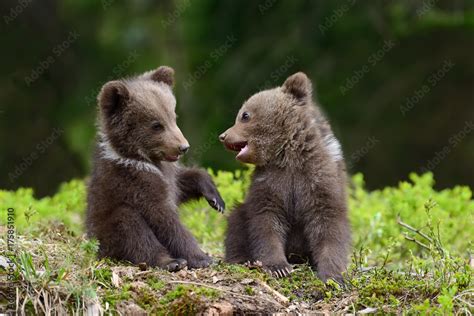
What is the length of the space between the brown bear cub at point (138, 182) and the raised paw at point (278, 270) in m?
0.47

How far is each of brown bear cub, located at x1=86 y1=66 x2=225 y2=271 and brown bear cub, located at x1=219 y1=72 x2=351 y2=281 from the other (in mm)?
423

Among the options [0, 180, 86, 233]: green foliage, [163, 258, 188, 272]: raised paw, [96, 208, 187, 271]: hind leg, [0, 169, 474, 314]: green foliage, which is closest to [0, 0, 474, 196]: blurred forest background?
[0, 180, 86, 233]: green foliage

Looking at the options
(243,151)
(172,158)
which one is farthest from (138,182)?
(243,151)

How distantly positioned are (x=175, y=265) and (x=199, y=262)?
251 millimetres

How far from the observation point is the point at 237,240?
720 cm

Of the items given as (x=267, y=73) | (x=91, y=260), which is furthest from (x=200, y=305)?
(x=267, y=73)

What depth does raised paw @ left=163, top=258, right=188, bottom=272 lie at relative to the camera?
6668 millimetres

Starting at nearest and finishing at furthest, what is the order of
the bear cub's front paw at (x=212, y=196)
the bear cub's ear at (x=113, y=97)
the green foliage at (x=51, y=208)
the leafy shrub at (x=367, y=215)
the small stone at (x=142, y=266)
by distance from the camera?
the small stone at (x=142, y=266), the bear cub's ear at (x=113, y=97), the bear cub's front paw at (x=212, y=196), the green foliage at (x=51, y=208), the leafy shrub at (x=367, y=215)

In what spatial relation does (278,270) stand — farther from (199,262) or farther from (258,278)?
(199,262)

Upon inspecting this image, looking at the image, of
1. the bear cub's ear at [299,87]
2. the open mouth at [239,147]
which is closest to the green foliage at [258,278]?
the open mouth at [239,147]

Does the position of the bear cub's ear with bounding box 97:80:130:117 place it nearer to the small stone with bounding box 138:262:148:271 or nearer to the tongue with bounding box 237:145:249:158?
the tongue with bounding box 237:145:249:158

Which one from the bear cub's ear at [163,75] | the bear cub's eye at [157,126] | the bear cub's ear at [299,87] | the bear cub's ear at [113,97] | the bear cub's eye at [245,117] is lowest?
the bear cub's eye at [245,117]

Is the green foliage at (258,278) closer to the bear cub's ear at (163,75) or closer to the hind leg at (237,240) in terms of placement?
the hind leg at (237,240)

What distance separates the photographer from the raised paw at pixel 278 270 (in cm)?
663
